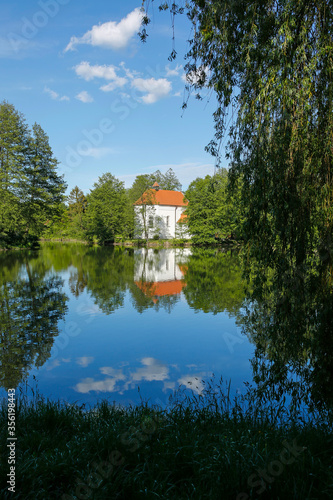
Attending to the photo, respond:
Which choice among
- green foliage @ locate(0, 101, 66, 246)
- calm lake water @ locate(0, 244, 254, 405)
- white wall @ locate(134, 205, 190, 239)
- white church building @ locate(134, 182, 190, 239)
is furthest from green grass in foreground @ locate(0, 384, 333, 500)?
white wall @ locate(134, 205, 190, 239)

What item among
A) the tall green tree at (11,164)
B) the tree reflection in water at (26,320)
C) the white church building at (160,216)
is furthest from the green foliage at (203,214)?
the tree reflection in water at (26,320)

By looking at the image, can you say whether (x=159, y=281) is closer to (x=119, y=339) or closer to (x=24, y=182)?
(x=119, y=339)

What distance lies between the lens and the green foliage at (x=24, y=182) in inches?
1323

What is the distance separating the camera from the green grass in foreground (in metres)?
2.47

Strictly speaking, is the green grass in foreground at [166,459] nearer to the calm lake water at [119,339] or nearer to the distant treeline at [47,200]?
the calm lake water at [119,339]

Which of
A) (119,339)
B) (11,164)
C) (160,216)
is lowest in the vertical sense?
(119,339)

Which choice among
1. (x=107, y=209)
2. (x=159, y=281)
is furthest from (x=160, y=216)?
(x=159, y=281)

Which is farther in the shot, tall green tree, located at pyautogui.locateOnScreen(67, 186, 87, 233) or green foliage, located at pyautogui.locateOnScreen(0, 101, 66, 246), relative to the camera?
tall green tree, located at pyautogui.locateOnScreen(67, 186, 87, 233)

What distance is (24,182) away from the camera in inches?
1416

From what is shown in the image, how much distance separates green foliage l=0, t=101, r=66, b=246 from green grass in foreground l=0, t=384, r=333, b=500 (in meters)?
32.0

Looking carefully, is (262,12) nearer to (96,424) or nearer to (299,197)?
(299,197)

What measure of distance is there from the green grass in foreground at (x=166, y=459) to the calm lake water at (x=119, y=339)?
1896 millimetres

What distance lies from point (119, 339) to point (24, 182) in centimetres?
3142

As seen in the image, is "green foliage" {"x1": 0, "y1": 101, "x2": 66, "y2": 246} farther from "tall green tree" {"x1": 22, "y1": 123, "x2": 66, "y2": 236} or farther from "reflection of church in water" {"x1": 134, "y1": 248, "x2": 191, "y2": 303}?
"reflection of church in water" {"x1": 134, "y1": 248, "x2": 191, "y2": 303}
